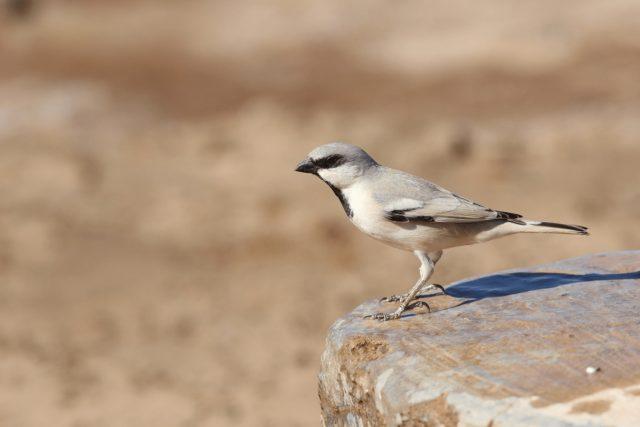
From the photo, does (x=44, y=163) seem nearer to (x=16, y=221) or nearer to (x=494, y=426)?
(x=16, y=221)

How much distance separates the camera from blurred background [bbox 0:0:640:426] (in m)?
9.61

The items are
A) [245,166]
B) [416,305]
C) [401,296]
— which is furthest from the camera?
[245,166]

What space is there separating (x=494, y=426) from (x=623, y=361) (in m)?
0.79

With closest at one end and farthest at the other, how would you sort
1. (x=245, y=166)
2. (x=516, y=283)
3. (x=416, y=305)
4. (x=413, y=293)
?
1. (x=413, y=293)
2. (x=416, y=305)
3. (x=516, y=283)
4. (x=245, y=166)

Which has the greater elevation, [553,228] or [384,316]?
[553,228]

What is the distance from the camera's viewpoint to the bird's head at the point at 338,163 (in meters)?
5.58

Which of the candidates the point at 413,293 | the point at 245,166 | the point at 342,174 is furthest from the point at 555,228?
the point at 245,166

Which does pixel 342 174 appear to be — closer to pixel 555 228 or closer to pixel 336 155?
pixel 336 155

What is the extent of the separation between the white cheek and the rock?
2.55 ft

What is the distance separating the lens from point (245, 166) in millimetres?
13930

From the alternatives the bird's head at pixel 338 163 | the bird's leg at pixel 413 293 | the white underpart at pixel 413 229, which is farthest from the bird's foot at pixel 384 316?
the bird's head at pixel 338 163

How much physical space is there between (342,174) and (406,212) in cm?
45

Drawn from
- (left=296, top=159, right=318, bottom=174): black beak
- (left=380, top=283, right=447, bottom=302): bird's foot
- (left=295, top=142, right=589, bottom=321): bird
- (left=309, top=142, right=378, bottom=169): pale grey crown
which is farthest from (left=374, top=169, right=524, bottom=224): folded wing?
(left=380, top=283, right=447, bottom=302): bird's foot

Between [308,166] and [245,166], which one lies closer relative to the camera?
Answer: [308,166]
